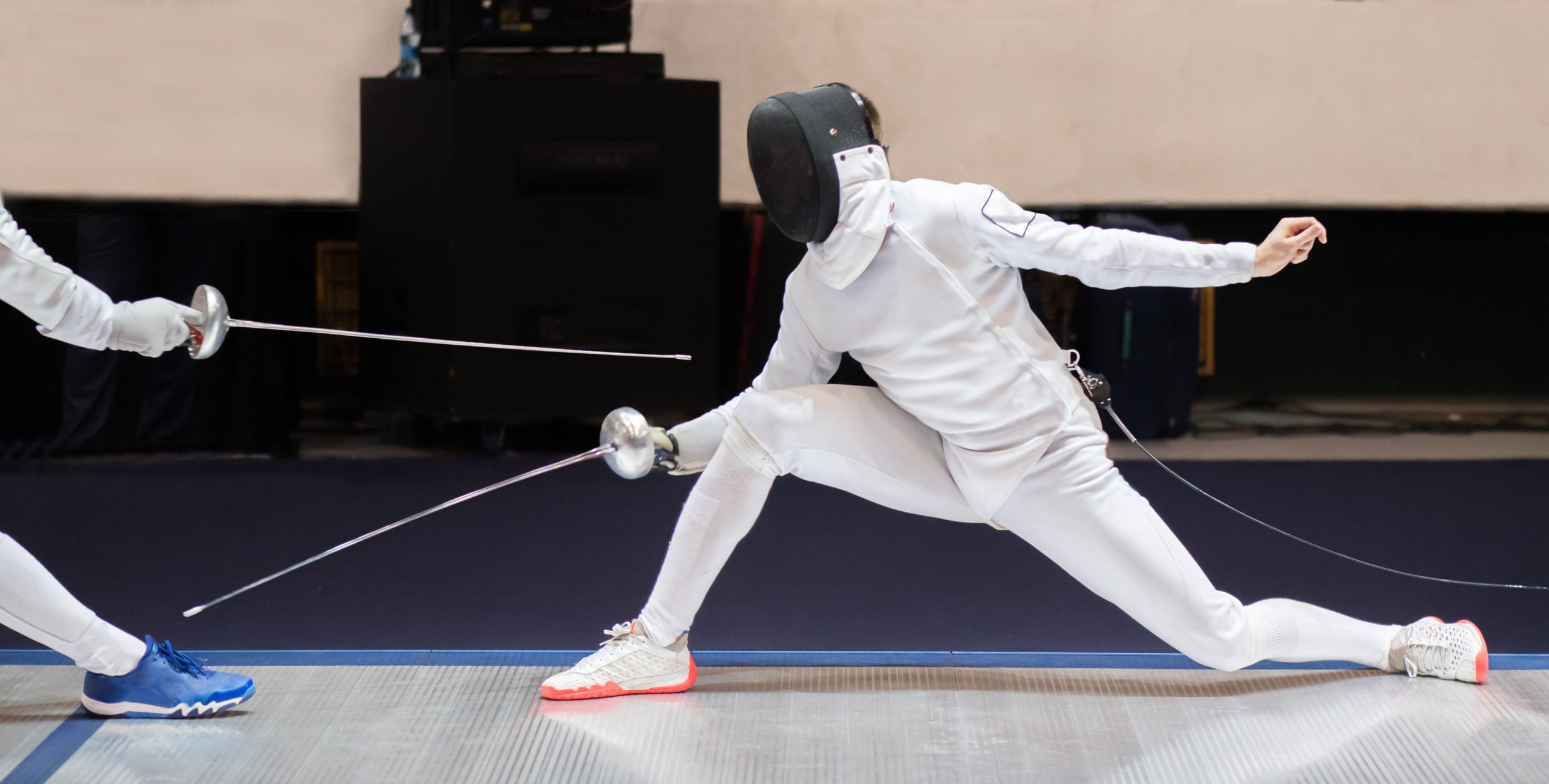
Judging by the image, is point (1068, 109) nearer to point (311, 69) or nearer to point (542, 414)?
point (542, 414)

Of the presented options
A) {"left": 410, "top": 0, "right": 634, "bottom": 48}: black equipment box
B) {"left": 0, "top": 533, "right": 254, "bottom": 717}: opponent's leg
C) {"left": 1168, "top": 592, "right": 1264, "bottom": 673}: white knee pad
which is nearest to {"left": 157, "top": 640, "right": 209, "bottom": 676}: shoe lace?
{"left": 0, "top": 533, "right": 254, "bottom": 717}: opponent's leg

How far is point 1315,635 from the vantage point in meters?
2.13

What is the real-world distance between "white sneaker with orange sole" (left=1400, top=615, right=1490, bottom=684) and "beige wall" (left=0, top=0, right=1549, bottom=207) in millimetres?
2502

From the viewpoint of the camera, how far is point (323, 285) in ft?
14.8

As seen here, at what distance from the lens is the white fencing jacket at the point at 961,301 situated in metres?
1.93

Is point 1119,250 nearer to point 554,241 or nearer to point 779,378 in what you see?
point 779,378

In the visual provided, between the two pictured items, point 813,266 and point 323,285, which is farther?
point 323,285

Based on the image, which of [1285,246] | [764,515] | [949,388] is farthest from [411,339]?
[764,515]

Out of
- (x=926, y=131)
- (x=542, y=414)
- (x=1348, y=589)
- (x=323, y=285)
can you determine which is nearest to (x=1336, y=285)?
(x=926, y=131)

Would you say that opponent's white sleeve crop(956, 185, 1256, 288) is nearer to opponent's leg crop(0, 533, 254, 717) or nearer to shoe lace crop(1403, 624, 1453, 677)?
shoe lace crop(1403, 624, 1453, 677)

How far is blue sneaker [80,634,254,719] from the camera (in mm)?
2078

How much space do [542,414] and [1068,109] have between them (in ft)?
6.00

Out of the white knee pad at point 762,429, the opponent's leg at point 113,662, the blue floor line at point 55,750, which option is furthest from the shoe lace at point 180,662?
the white knee pad at point 762,429

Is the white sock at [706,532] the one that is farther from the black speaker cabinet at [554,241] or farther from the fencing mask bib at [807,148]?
the black speaker cabinet at [554,241]
